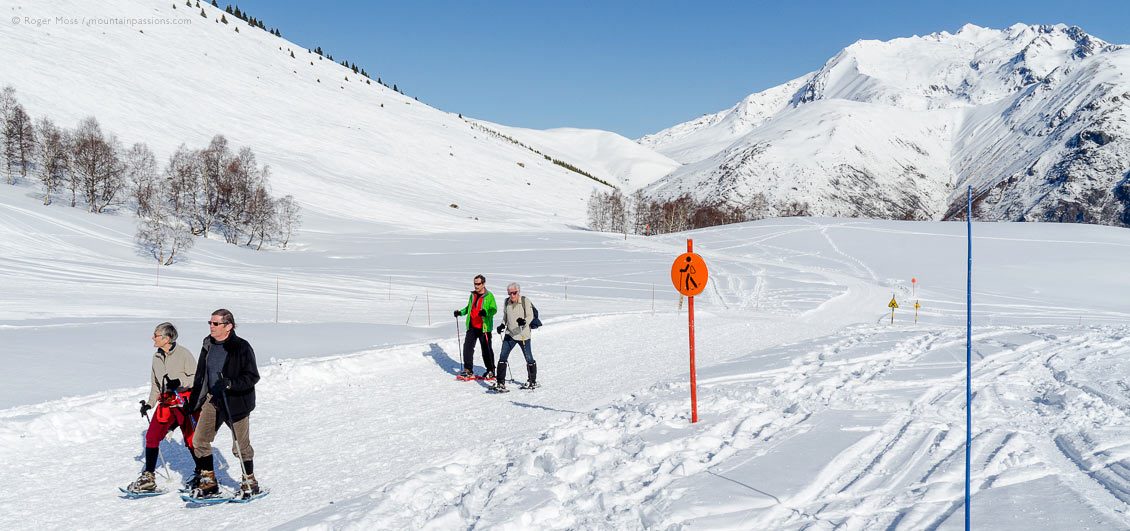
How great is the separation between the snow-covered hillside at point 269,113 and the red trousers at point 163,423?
72.0m

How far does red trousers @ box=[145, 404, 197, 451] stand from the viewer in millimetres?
6531

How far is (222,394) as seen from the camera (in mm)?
6234

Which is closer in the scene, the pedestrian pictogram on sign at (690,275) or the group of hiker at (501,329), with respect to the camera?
the pedestrian pictogram on sign at (690,275)

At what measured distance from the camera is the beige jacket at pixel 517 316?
456 inches

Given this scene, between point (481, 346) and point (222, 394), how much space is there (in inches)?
244

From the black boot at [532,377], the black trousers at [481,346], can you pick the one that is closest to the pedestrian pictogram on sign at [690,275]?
the black boot at [532,377]

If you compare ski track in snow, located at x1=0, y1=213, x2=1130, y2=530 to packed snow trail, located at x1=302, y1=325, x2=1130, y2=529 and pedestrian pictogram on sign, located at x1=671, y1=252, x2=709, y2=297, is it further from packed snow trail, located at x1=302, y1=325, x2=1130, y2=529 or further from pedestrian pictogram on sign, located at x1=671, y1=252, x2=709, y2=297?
pedestrian pictogram on sign, located at x1=671, y1=252, x2=709, y2=297

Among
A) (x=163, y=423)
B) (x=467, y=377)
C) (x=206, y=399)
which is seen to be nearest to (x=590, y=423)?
(x=467, y=377)

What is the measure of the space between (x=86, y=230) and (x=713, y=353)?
4368 cm

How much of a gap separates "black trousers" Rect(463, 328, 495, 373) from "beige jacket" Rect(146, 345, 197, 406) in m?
5.69

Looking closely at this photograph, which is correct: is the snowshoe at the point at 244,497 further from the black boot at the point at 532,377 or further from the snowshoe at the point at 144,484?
the black boot at the point at 532,377

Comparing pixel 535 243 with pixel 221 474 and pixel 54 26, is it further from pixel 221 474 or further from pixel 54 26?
pixel 54 26

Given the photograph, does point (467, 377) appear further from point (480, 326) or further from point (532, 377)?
point (532, 377)

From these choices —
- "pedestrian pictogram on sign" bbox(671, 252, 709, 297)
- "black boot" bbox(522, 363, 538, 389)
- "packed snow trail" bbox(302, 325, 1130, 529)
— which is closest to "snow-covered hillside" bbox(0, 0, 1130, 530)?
"packed snow trail" bbox(302, 325, 1130, 529)
